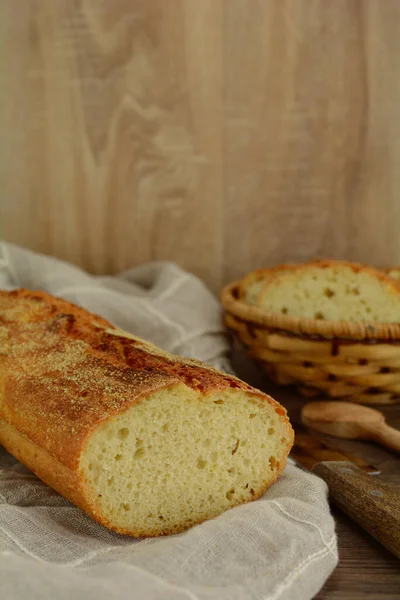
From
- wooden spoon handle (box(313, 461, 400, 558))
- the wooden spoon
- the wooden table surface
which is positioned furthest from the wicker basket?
wooden spoon handle (box(313, 461, 400, 558))

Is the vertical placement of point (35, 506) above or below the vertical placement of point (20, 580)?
below

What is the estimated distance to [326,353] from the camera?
66.5 inches

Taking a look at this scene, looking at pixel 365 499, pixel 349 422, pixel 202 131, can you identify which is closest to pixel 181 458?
pixel 365 499

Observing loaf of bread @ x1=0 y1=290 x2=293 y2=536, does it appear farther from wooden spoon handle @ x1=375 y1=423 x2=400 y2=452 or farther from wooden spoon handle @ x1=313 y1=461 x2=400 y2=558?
wooden spoon handle @ x1=375 y1=423 x2=400 y2=452

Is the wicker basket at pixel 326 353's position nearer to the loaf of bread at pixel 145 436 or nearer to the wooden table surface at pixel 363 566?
the wooden table surface at pixel 363 566

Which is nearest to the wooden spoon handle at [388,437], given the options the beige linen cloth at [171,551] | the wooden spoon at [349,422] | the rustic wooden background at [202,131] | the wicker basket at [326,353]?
the wooden spoon at [349,422]

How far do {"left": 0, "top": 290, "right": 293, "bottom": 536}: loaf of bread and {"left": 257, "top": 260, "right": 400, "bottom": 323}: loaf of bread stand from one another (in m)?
0.59

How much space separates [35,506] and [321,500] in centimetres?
53

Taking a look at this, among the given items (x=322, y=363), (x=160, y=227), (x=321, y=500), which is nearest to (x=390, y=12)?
(x=160, y=227)

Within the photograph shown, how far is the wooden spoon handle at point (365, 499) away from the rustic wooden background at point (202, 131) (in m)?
1.15

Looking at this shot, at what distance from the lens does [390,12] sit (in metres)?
2.14

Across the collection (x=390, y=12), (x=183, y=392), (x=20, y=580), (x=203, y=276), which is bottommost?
(x=203, y=276)

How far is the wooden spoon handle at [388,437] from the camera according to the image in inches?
58.7

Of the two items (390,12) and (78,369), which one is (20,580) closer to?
(78,369)
